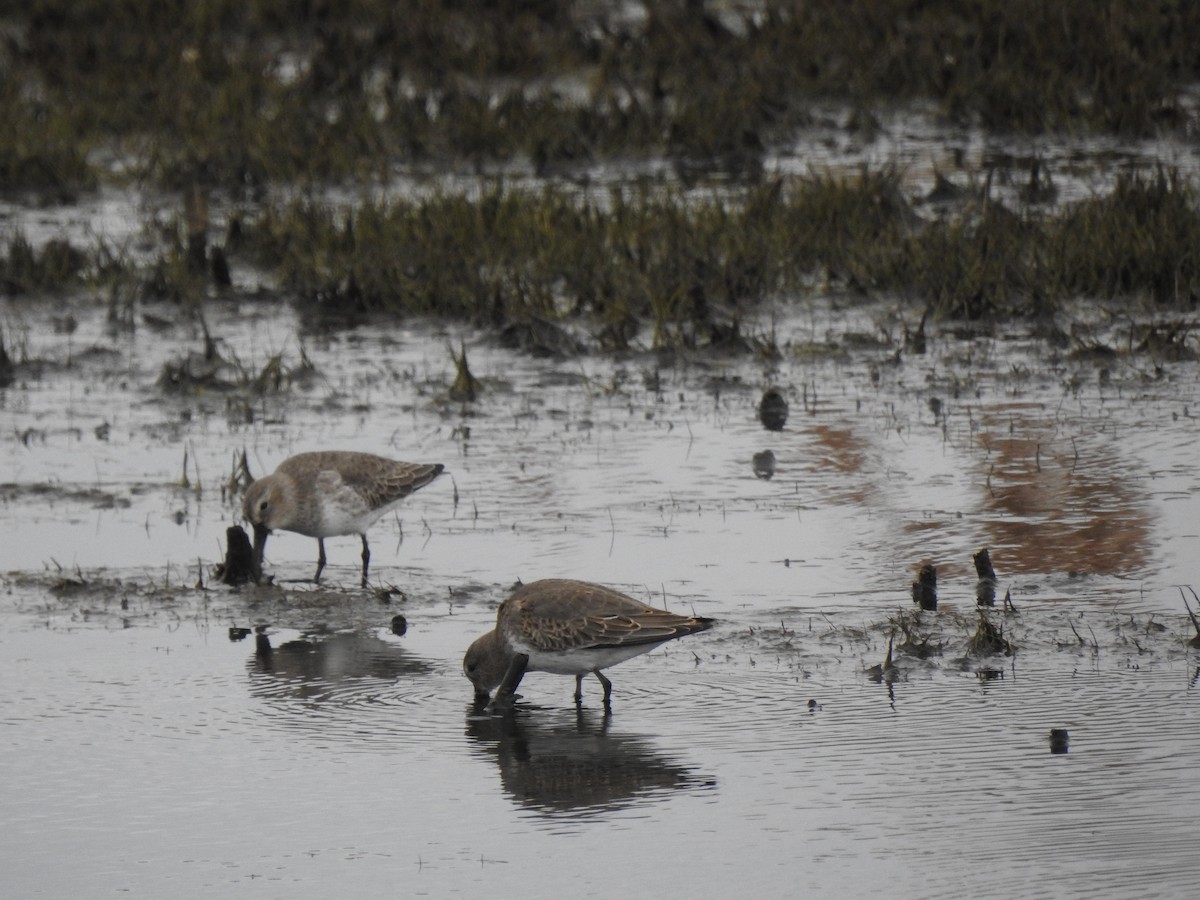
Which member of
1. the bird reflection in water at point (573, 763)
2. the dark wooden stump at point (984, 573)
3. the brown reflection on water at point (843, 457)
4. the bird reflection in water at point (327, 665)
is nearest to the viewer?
the bird reflection in water at point (573, 763)

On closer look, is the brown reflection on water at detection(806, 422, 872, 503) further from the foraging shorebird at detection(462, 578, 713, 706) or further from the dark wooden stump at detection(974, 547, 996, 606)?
the foraging shorebird at detection(462, 578, 713, 706)

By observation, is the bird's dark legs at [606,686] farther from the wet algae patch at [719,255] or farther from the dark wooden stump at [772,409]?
the wet algae patch at [719,255]

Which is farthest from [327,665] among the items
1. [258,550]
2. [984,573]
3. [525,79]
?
[525,79]

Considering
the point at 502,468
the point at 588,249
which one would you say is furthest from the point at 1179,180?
the point at 502,468

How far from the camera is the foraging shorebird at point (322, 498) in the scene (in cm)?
814

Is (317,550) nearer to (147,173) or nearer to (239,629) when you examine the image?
(239,629)

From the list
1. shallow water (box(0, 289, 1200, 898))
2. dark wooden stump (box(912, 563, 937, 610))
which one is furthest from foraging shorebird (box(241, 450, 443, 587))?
dark wooden stump (box(912, 563, 937, 610))

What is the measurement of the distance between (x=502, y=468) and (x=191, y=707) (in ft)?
10.7

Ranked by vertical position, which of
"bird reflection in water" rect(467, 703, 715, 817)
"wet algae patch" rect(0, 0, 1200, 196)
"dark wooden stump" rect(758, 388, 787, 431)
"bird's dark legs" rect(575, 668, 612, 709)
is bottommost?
"bird reflection in water" rect(467, 703, 715, 817)

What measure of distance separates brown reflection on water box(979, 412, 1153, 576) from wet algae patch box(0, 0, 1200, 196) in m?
7.00

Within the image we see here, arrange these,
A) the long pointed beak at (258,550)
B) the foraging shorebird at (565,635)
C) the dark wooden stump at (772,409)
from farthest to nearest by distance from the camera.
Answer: the dark wooden stump at (772,409) → the long pointed beak at (258,550) → the foraging shorebird at (565,635)

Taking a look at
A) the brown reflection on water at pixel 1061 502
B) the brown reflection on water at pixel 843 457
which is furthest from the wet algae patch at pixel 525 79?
the brown reflection on water at pixel 1061 502

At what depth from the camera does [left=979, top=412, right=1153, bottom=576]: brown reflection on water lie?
7964mm

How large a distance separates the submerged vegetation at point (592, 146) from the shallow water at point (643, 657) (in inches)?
42.4
